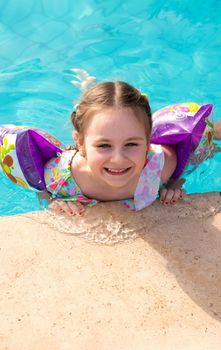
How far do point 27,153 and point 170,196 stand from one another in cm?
97

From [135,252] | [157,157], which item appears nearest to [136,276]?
[135,252]

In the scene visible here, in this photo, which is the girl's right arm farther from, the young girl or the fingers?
the fingers

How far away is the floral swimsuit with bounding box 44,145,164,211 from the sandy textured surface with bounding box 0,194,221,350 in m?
0.09

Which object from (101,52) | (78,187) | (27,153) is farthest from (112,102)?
(101,52)

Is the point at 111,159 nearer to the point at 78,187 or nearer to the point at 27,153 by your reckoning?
the point at 78,187

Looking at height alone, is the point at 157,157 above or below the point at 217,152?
above

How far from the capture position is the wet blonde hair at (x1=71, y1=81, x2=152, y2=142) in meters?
3.00

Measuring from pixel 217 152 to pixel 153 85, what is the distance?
1.27 metres

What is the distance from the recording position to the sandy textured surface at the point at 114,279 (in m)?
2.51

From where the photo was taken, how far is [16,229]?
3.15 m

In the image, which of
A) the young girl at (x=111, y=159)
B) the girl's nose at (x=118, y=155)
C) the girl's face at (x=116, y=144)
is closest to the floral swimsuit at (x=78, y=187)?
the young girl at (x=111, y=159)

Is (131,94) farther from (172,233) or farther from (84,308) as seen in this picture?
(84,308)

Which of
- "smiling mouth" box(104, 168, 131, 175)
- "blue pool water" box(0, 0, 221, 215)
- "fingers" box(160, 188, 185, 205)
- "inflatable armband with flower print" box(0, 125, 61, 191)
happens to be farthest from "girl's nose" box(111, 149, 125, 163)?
"blue pool water" box(0, 0, 221, 215)

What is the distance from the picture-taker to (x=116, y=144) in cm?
295
